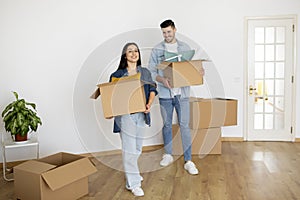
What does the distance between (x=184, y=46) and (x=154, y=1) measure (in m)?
1.19

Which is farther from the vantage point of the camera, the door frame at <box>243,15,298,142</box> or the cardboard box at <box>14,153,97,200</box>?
the door frame at <box>243,15,298,142</box>

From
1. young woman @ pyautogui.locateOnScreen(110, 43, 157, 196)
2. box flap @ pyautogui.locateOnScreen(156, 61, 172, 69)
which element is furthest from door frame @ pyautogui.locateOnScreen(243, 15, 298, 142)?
young woman @ pyautogui.locateOnScreen(110, 43, 157, 196)

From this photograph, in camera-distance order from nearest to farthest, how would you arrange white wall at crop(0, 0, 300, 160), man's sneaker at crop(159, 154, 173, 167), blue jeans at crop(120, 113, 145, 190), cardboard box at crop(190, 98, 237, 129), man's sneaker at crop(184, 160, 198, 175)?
blue jeans at crop(120, 113, 145, 190)
man's sneaker at crop(184, 160, 198, 175)
man's sneaker at crop(159, 154, 173, 167)
white wall at crop(0, 0, 300, 160)
cardboard box at crop(190, 98, 237, 129)

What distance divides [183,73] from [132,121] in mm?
722

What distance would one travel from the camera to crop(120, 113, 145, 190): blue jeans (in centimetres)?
261

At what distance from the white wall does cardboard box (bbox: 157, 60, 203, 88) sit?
1.17m

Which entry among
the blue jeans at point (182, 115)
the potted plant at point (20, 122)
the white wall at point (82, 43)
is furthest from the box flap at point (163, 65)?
the potted plant at point (20, 122)

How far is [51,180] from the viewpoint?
2393 millimetres

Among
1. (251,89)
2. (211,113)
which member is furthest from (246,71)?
(211,113)

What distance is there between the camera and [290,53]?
4531mm

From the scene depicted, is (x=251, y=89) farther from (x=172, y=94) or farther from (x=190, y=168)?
(x=190, y=168)

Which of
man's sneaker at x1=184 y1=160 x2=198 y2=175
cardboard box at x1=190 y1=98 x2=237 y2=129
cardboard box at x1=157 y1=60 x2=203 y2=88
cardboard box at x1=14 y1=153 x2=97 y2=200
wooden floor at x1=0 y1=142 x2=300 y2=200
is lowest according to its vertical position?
wooden floor at x1=0 y1=142 x2=300 y2=200

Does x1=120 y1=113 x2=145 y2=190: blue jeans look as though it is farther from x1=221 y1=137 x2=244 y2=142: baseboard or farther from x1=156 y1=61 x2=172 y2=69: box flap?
x1=221 y1=137 x2=244 y2=142: baseboard

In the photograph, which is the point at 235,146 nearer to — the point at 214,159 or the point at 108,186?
the point at 214,159
